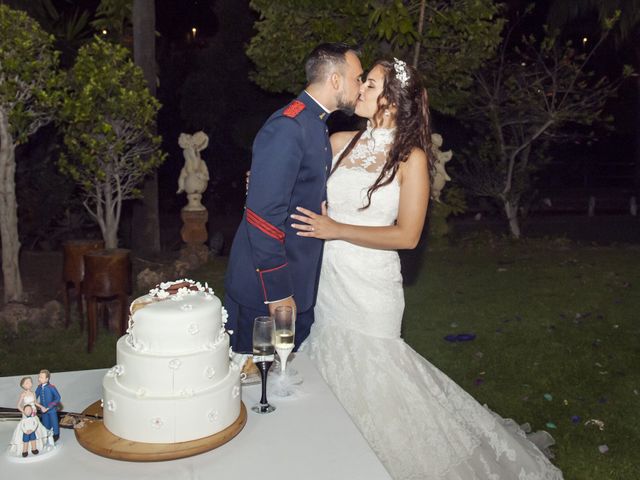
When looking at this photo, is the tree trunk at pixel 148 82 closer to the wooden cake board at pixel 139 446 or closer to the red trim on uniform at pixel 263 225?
the red trim on uniform at pixel 263 225

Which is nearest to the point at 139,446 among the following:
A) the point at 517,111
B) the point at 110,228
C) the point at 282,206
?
the point at 282,206

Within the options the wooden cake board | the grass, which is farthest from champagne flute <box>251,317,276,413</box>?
the grass

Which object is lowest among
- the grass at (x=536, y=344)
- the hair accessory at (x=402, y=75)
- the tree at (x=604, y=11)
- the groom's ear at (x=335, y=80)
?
the grass at (x=536, y=344)

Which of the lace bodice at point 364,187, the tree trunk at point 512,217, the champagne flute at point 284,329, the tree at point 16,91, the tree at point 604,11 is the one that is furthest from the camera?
the tree at point 604,11

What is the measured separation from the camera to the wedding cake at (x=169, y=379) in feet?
6.61

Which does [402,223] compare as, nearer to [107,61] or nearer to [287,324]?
[287,324]

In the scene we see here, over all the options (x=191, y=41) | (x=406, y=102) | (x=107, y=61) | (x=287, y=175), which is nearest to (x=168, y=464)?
(x=287, y=175)

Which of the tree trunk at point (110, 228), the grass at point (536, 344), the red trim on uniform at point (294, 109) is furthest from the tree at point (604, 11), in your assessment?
the red trim on uniform at point (294, 109)

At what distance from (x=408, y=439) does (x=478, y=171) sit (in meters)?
10.8

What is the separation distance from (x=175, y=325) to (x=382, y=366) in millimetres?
1623

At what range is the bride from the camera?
3.29 meters

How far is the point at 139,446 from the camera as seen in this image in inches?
79.1

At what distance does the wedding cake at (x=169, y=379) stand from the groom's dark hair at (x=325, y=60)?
138 centimetres

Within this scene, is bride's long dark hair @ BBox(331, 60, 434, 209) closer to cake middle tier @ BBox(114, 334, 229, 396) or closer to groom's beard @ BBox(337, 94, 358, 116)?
groom's beard @ BBox(337, 94, 358, 116)
